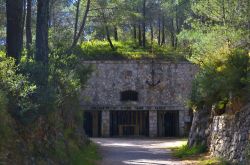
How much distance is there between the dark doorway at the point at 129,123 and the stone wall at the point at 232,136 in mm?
16830

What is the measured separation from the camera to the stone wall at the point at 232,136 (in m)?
12.5

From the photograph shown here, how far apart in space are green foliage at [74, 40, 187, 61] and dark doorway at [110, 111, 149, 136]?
4.17m

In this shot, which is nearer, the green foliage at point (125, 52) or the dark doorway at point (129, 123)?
the dark doorway at point (129, 123)

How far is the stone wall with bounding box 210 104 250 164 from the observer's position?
12.5 meters

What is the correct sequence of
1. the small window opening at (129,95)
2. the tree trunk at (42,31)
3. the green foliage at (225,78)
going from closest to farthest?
the green foliage at (225,78) < the tree trunk at (42,31) < the small window opening at (129,95)

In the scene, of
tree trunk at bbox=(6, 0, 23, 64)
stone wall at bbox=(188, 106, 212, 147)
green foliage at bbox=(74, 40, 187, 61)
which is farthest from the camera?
green foliage at bbox=(74, 40, 187, 61)

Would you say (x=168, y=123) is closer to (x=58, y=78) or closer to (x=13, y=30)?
(x=58, y=78)

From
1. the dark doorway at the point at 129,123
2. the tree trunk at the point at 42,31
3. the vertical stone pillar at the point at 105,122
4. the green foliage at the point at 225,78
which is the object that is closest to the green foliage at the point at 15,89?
the tree trunk at the point at 42,31

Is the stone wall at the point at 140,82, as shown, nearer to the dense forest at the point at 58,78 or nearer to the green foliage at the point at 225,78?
the dense forest at the point at 58,78

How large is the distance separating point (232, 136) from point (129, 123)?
19.6m

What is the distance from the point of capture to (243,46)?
53.0 feet

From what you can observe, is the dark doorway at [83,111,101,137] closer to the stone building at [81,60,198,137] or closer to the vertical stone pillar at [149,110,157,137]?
the stone building at [81,60,198,137]

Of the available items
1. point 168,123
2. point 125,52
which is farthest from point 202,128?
point 125,52

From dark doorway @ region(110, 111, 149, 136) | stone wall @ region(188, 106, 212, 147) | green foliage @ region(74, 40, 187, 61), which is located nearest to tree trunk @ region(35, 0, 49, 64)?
stone wall @ region(188, 106, 212, 147)
